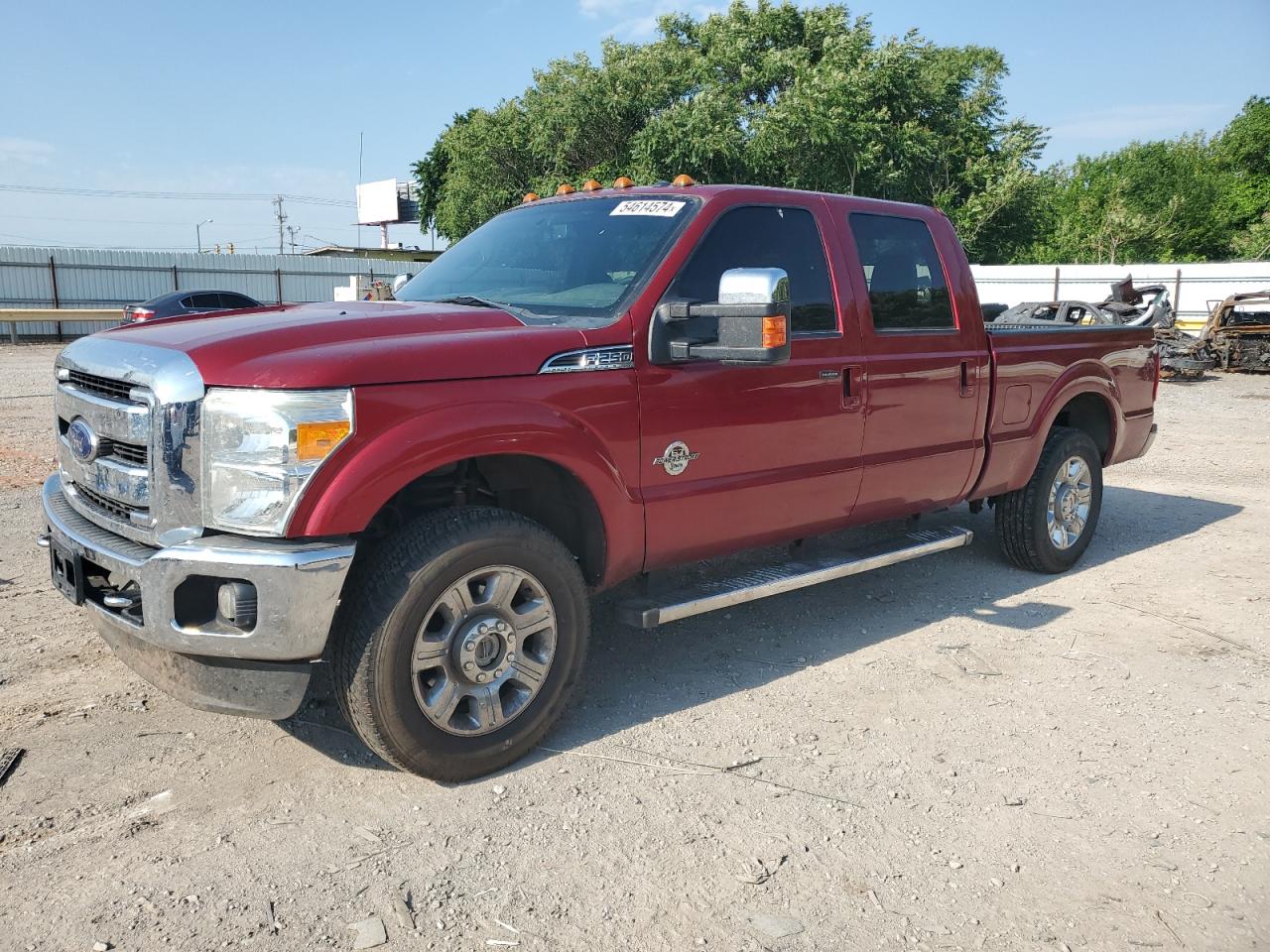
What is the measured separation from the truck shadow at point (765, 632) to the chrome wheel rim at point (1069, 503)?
0.86 feet

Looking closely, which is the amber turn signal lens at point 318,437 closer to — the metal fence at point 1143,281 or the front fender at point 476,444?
the front fender at point 476,444

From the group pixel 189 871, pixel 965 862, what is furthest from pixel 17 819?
pixel 965 862

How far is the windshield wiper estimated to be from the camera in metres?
3.82

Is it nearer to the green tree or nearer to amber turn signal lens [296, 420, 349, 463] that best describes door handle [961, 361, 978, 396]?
amber turn signal lens [296, 420, 349, 463]

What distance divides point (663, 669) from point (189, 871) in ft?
6.90

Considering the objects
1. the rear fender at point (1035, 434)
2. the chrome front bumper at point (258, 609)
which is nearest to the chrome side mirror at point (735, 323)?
the chrome front bumper at point (258, 609)

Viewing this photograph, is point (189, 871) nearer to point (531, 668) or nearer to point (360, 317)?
point (531, 668)

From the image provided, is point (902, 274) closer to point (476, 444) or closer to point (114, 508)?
point (476, 444)

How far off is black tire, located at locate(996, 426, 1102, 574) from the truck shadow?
0.14 metres

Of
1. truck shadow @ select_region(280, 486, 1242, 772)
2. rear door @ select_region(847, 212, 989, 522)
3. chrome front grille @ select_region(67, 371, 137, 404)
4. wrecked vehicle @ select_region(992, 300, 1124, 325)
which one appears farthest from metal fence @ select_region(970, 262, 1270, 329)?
chrome front grille @ select_region(67, 371, 137, 404)

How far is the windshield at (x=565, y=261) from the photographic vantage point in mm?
3840

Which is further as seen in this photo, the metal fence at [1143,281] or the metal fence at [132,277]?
the metal fence at [132,277]

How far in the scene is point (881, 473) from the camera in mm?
4703

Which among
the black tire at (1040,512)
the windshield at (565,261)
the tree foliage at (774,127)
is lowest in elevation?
the black tire at (1040,512)
